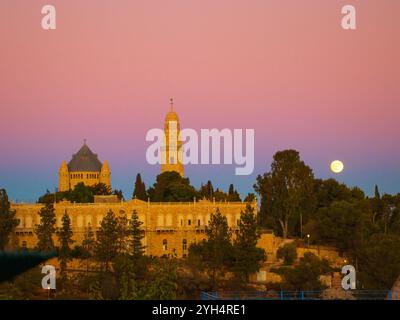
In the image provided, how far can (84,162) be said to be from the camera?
355 feet

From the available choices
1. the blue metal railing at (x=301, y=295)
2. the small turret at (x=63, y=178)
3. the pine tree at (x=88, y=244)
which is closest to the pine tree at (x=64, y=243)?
the pine tree at (x=88, y=244)

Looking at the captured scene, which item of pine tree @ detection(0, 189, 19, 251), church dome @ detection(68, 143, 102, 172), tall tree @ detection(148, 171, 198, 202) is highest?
church dome @ detection(68, 143, 102, 172)

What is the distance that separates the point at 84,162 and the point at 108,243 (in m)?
40.4

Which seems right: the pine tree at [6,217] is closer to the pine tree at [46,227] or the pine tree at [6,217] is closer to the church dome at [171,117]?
the pine tree at [46,227]

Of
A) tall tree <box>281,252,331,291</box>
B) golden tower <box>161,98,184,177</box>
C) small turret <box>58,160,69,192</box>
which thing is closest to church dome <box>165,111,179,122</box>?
golden tower <box>161,98,184,177</box>

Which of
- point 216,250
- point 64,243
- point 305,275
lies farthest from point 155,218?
point 305,275

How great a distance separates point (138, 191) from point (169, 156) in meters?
10.3

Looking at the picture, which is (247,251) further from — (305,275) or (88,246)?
(88,246)

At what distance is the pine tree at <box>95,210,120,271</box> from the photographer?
6731cm

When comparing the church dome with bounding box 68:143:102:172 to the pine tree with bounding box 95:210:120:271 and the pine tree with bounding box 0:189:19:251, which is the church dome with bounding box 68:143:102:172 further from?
the pine tree with bounding box 95:210:120:271

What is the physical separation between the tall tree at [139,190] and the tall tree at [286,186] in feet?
43.8

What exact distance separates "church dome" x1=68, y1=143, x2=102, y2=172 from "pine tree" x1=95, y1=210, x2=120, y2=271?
3655 cm

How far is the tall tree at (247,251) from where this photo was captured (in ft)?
216
